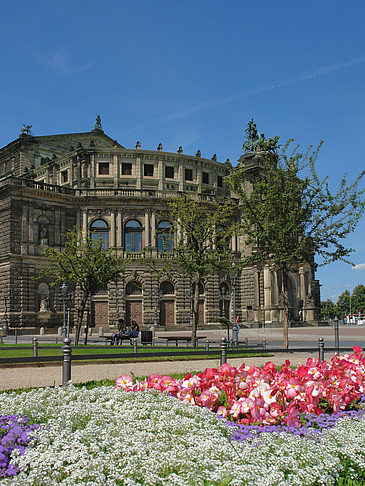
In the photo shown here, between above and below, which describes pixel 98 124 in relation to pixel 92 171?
above

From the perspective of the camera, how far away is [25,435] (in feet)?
18.8

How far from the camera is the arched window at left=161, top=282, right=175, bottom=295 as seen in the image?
57000 millimetres

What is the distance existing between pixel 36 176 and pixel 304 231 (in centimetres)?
4827

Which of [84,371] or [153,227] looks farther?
[153,227]

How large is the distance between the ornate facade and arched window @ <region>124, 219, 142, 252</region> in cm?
11

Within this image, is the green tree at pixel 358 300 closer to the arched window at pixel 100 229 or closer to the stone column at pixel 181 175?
the stone column at pixel 181 175

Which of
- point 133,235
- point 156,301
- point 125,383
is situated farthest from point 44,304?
point 125,383

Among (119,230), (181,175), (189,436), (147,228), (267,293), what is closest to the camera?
(189,436)

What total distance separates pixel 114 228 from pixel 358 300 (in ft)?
338

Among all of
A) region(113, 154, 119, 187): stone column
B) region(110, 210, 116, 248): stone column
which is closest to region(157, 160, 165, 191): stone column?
region(113, 154, 119, 187): stone column

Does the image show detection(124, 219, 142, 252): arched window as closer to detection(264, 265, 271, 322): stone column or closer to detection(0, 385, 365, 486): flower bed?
detection(264, 265, 271, 322): stone column

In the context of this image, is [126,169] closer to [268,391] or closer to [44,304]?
[44,304]

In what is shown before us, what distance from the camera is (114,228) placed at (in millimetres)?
56719

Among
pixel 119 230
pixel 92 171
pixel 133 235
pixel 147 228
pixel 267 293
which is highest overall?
pixel 92 171
